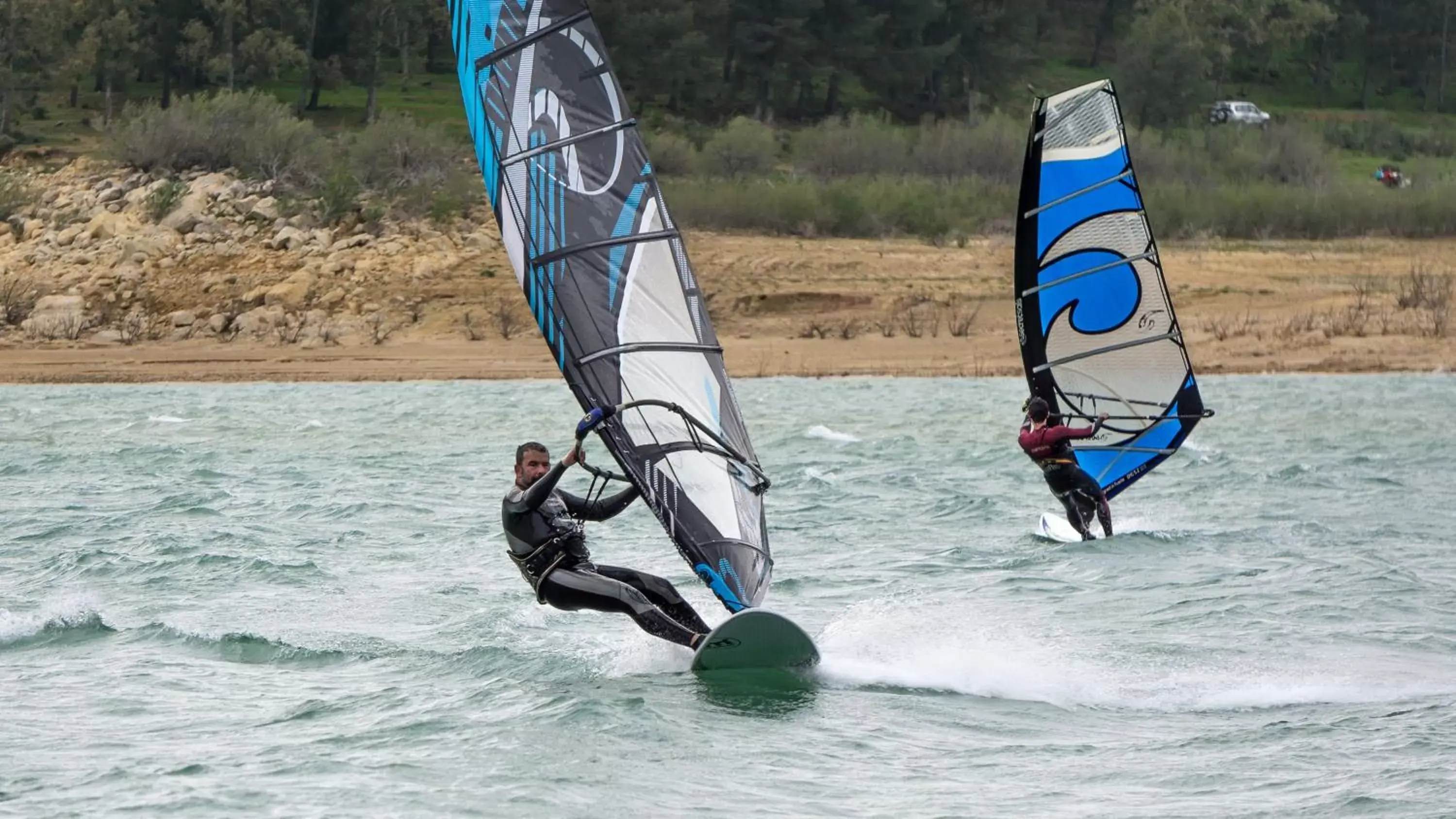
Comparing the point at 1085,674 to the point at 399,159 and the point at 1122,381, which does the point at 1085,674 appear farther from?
the point at 399,159

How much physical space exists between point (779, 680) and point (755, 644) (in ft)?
0.86

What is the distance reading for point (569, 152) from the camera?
920 centimetres

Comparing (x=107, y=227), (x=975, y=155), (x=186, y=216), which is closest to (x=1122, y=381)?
(x=186, y=216)

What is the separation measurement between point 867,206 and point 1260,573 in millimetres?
19261

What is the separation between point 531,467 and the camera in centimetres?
842

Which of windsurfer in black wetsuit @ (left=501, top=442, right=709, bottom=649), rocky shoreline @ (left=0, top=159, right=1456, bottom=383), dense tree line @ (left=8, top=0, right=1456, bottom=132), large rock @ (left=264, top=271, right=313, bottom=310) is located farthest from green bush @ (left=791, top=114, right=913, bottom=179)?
windsurfer in black wetsuit @ (left=501, top=442, right=709, bottom=649)

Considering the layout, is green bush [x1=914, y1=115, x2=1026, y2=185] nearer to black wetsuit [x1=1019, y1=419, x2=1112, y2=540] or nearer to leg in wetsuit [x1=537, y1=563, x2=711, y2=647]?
black wetsuit [x1=1019, y1=419, x2=1112, y2=540]

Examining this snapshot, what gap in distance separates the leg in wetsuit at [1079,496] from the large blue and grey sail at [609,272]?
361cm

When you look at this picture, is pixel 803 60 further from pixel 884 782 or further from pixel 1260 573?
pixel 884 782

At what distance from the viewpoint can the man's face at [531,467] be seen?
27.6 ft

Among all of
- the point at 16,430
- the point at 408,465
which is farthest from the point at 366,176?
the point at 408,465

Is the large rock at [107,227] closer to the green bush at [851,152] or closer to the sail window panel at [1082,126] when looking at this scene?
the green bush at [851,152]

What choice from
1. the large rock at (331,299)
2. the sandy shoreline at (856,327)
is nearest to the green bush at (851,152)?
the sandy shoreline at (856,327)

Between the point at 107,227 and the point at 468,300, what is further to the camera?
the point at 107,227
